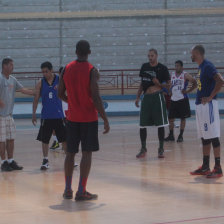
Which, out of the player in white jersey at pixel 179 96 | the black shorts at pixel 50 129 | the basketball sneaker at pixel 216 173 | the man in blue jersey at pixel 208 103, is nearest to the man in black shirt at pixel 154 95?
the black shorts at pixel 50 129

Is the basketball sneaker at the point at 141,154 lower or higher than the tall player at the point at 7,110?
lower

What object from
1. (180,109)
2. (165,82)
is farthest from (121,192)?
(180,109)

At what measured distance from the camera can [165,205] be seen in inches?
263

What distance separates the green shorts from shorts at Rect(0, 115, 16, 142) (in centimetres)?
248

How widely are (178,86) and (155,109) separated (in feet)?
9.98

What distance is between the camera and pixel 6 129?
31.1 ft

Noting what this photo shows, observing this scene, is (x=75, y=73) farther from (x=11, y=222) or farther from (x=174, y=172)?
(x=174, y=172)

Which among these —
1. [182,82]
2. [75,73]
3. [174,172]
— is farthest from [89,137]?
[182,82]

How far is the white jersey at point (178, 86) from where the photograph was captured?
13.6 meters

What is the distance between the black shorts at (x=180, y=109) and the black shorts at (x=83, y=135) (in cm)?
660

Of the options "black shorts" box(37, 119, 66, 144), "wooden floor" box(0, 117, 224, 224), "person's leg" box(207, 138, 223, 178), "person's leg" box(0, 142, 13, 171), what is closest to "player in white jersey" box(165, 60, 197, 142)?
"wooden floor" box(0, 117, 224, 224)

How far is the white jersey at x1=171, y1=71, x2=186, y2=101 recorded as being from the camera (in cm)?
1357

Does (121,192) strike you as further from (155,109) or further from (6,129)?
(155,109)

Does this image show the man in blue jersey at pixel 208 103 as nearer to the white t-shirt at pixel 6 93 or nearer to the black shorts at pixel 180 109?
the white t-shirt at pixel 6 93
